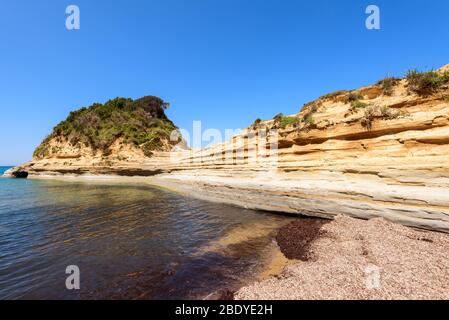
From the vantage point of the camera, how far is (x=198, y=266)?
687 cm

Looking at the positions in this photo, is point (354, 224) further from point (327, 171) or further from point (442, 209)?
point (327, 171)

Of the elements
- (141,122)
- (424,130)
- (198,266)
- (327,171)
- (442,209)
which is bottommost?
(198,266)

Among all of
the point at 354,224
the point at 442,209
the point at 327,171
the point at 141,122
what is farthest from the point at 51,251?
the point at 141,122

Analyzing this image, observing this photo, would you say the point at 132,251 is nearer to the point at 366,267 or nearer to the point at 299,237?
the point at 299,237

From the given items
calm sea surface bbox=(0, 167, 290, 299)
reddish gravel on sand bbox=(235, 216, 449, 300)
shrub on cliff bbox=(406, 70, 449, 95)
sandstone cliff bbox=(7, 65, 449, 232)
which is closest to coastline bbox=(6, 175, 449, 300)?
reddish gravel on sand bbox=(235, 216, 449, 300)

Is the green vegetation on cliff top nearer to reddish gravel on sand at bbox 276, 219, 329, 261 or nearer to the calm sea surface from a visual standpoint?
the calm sea surface

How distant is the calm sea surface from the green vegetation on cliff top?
85.1ft

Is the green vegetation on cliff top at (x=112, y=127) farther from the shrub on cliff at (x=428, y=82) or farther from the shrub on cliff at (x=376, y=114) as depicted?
the shrub on cliff at (x=428, y=82)

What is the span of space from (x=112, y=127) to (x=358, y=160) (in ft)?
147

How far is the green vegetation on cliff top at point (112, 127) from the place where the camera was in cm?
4134

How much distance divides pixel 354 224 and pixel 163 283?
7632mm

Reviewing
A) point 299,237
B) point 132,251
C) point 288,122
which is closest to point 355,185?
point 299,237

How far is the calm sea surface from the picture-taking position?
18.9ft

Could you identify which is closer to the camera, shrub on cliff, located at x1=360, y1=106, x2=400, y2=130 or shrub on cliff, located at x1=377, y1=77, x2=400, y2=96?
shrub on cliff, located at x1=360, y1=106, x2=400, y2=130
